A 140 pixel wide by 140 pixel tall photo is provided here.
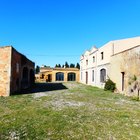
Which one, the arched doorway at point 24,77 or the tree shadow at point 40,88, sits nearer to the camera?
the tree shadow at point 40,88

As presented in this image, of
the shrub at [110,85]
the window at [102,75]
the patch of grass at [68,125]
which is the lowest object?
the patch of grass at [68,125]

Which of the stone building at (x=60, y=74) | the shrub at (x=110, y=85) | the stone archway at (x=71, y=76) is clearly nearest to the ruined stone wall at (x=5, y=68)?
the shrub at (x=110, y=85)

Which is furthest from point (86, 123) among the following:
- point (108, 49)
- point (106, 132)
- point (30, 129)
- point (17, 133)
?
point (108, 49)

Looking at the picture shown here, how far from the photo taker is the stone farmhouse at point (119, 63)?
57.9 ft

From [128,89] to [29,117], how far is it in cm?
1231

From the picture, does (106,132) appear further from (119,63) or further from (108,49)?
(108,49)

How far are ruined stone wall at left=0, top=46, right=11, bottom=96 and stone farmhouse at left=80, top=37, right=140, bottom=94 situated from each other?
1110cm

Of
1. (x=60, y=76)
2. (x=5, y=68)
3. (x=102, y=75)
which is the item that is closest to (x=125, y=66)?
(x=102, y=75)

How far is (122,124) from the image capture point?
26.4 ft

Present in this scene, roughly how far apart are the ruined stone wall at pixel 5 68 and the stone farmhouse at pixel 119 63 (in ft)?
36.4

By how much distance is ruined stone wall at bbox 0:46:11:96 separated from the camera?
53.5 ft

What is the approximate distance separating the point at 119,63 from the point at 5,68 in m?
12.1

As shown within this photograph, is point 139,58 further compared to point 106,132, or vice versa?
point 139,58

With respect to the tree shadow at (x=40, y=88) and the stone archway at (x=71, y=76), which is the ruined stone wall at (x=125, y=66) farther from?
the stone archway at (x=71, y=76)
